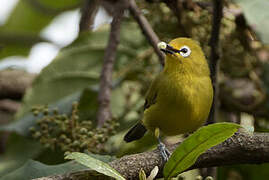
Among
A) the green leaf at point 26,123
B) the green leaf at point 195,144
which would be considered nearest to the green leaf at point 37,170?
the green leaf at point 195,144

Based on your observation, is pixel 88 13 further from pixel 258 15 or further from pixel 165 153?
pixel 165 153

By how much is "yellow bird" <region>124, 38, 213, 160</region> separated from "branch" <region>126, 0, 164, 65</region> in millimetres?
168

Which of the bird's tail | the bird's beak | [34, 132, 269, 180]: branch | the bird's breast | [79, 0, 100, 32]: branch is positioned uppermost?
[79, 0, 100, 32]: branch

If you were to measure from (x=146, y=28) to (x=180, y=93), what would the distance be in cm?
61

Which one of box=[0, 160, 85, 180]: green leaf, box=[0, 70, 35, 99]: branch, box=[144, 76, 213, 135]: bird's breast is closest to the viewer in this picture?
box=[0, 160, 85, 180]: green leaf

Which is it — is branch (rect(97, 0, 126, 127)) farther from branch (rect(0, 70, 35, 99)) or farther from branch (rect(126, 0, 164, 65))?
branch (rect(0, 70, 35, 99))

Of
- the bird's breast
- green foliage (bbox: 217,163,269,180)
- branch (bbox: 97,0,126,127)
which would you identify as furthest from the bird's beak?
green foliage (bbox: 217,163,269,180)

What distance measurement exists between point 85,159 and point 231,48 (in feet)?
6.52

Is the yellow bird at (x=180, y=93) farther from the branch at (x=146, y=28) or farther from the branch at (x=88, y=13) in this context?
the branch at (x=88, y=13)

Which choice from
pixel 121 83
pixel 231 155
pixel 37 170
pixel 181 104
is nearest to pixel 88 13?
pixel 121 83

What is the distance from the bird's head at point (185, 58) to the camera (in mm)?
3064

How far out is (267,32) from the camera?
296 centimetres

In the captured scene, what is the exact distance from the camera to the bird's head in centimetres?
306

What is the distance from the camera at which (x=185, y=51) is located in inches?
123
